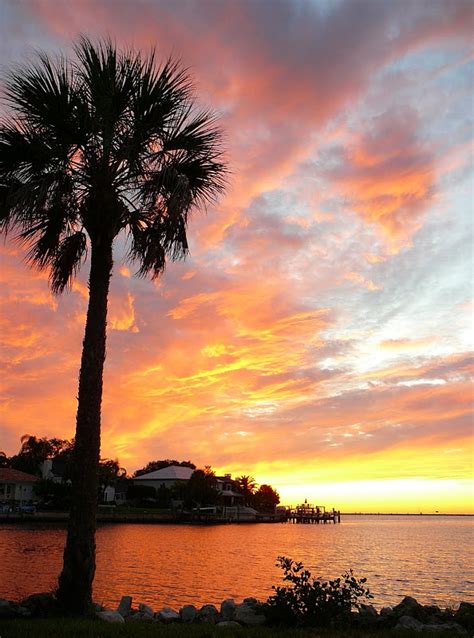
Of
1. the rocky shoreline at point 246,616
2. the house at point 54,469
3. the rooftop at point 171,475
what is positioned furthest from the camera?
the rooftop at point 171,475

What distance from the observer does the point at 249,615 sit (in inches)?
441

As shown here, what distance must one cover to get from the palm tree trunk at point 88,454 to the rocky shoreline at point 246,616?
0.46 meters

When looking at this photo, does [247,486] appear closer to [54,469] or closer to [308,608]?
[54,469]

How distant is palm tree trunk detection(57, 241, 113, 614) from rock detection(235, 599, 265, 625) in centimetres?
284

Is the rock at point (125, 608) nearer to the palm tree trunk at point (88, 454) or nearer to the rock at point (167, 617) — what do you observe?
the rock at point (167, 617)

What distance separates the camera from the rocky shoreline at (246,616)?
10.6 meters

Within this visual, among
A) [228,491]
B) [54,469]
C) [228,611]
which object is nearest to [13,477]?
→ [54,469]

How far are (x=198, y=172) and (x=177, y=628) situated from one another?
8996 millimetres

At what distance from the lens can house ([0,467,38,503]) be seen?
77938 millimetres

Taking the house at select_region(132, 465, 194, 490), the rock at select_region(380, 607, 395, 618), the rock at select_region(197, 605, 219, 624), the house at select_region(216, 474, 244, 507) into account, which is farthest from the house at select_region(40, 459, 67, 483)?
the rock at select_region(380, 607, 395, 618)

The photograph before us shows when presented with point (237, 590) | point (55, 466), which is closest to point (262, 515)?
point (55, 466)

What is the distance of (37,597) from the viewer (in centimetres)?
1098

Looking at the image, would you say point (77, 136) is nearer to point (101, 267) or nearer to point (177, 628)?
point (101, 267)

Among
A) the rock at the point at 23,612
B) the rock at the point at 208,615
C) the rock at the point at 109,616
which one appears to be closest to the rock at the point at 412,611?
the rock at the point at 208,615
